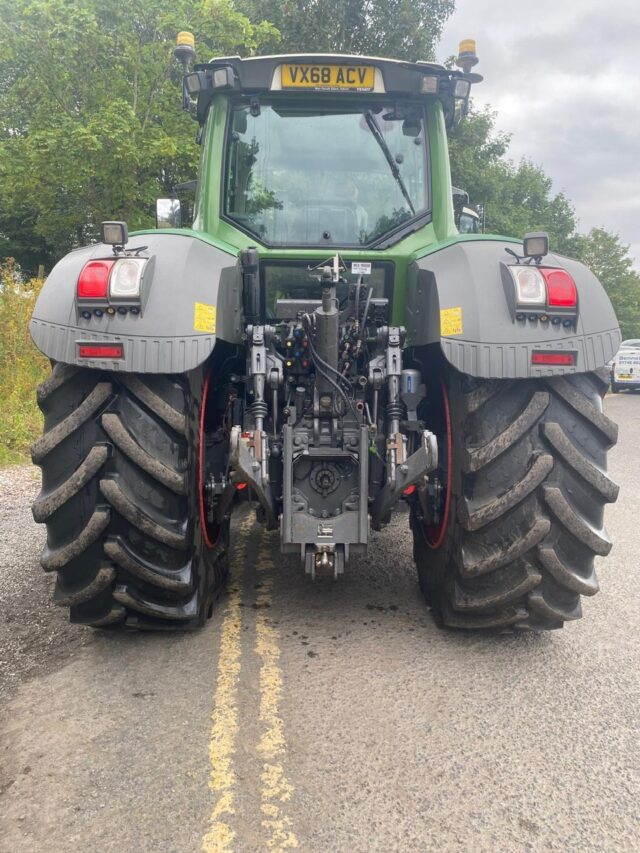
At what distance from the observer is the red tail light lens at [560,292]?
2762 millimetres

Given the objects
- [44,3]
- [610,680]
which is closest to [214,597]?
[610,680]

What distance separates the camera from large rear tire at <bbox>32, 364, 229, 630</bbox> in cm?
279

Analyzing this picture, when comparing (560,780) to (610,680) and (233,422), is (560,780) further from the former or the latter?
(233,422)

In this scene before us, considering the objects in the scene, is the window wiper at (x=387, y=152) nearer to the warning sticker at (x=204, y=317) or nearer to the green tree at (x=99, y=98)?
the warning sticker at (x=204, y=317)

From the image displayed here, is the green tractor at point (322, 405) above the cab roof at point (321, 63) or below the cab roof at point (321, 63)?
below

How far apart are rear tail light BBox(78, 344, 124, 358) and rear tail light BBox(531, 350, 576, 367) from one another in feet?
5.67

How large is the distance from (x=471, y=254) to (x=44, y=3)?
1125 centimetres

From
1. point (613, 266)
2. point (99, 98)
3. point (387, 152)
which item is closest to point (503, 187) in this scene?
point (613, 266)

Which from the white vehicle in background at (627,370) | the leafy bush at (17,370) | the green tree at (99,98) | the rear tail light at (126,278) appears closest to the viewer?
the rear tail light at (126,278)

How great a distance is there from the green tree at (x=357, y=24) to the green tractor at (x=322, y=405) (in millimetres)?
17596

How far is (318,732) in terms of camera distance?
247 centimetres

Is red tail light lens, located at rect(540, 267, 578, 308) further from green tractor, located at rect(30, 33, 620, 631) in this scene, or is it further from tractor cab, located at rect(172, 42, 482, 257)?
tractor cab, located at rect(172, 42, 482, 257)

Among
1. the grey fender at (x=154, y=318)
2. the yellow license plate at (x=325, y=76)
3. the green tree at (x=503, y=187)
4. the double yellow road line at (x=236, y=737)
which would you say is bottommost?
the double yellow road line at (x=236, y=737)

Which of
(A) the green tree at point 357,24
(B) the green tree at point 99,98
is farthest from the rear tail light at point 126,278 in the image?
(A) the green tree at point 357,24
